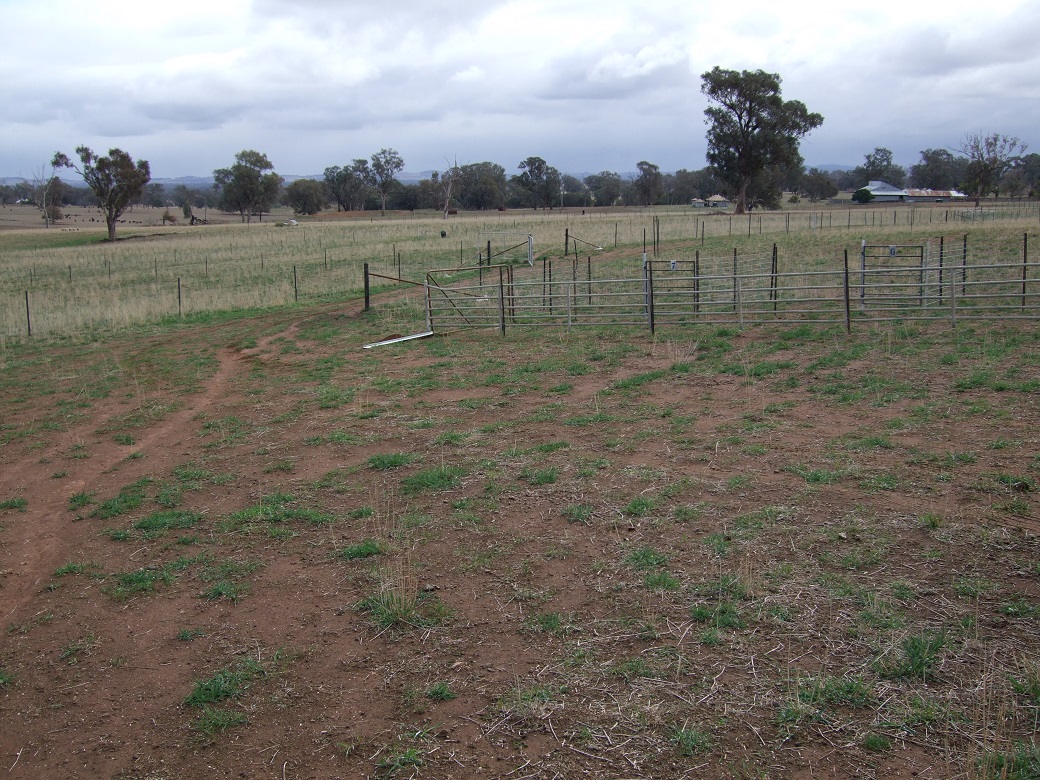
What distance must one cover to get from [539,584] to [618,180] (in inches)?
5233

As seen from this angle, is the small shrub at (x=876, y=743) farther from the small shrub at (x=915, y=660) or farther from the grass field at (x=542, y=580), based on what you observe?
the small shrub at (x=915, y=660)

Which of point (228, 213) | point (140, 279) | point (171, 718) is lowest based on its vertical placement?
point (171, 718)

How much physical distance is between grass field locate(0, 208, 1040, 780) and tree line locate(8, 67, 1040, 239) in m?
64.5

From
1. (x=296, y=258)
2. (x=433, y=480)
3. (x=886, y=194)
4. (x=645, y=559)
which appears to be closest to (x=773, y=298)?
(x=433, y=480)

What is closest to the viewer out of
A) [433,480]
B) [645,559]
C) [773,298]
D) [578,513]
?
[645,559]

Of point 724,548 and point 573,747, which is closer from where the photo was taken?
point 573,747

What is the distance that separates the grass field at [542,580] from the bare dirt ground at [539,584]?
26 millimetres

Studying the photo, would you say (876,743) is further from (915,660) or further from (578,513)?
(578,513)

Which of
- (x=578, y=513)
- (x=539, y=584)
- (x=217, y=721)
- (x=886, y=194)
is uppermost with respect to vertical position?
(x=886, y=194)

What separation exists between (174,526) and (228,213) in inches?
4811

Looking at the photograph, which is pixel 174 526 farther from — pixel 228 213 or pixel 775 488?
Answer: pixel 228 213

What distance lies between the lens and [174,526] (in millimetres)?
7828

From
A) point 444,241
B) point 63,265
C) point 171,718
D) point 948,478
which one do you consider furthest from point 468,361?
point 63,265

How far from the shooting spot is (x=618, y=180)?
438 feet
